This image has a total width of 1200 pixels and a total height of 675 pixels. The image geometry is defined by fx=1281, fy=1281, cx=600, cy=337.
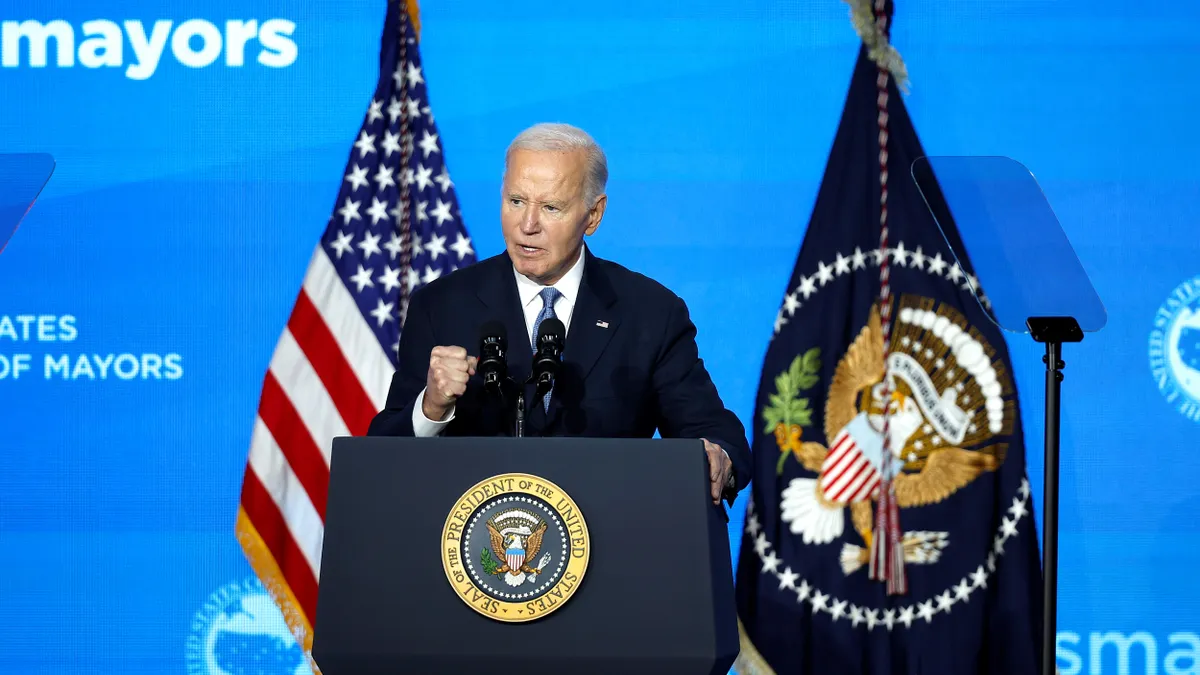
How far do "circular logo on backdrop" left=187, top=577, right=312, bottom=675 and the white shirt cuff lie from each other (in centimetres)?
206

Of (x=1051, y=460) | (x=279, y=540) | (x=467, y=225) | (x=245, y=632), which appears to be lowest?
(x=245, y=632)

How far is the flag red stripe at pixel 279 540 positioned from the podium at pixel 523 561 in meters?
2.17

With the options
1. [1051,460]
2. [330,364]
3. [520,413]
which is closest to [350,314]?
[330,364]

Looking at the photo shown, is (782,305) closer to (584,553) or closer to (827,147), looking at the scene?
(827,147)

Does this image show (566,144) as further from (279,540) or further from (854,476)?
(279,540)

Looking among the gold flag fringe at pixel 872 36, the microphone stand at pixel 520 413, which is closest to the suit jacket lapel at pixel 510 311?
the microphone stand at pixel 520 413

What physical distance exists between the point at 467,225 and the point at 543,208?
1.69 metres

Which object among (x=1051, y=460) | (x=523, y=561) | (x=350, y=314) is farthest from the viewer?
(x=350, y=314)

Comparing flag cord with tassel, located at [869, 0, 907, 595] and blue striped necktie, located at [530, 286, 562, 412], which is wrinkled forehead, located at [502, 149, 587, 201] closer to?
blue striped necktie, located at [530, 286, 562, 412]

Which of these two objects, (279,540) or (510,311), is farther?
(279,540)

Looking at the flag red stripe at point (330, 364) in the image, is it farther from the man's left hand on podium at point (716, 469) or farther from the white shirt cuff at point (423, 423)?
the man's left hand on podium at point (716, 469)

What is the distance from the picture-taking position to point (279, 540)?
3934mm

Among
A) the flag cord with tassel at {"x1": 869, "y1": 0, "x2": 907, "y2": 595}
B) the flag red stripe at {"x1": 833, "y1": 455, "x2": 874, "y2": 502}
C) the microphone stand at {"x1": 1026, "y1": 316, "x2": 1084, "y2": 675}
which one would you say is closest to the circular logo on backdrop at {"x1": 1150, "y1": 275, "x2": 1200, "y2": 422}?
the flag cord with tassel at {"x1": 869, "y1": 0, "x2": 907, "y2": 595}

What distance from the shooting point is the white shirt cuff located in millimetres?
2113
